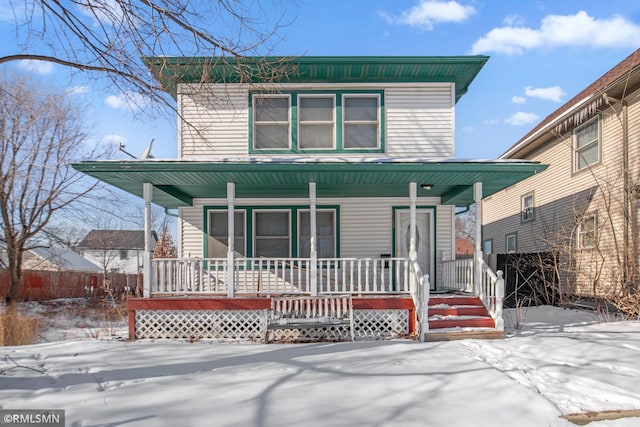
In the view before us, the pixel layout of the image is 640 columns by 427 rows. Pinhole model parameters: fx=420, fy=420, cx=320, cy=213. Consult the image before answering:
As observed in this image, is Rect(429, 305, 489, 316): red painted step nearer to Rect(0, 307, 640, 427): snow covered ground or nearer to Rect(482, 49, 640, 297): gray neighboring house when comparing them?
Rect(0, 307, 640, 427): snow covered ground

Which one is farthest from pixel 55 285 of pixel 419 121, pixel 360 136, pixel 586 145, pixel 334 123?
pixel 586 145

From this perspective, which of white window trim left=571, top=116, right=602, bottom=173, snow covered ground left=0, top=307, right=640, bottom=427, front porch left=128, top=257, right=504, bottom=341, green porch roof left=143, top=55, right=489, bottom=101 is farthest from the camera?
white window trim left=571, top=116, right=602, bottom=173

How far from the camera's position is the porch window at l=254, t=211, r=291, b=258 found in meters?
10.7

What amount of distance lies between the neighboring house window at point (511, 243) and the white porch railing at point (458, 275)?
324 inches

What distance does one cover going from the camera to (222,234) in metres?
10.6

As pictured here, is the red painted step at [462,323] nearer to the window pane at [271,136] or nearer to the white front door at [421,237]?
the white front door at [421,237]

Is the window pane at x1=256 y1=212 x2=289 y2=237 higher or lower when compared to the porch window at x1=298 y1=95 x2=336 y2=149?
lower

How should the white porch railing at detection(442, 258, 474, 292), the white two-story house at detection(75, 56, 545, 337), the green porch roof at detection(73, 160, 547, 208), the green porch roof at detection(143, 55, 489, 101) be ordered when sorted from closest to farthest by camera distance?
the green porch roof at detection(73, 160, 547, 208) → the white porch railing at detection(442, 258, 474, 292) → the green porch roof at detection(143, 55, 489, 101) → the white two-story house at detection(75, 56, 545, 337)

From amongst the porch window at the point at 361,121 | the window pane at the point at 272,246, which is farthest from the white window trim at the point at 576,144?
the window pane at the point at 272,246

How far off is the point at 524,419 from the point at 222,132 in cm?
882

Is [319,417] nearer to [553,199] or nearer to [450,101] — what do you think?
[450,101]

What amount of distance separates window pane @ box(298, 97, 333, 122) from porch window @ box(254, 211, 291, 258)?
249cm

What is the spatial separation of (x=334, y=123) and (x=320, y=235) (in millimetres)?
2838

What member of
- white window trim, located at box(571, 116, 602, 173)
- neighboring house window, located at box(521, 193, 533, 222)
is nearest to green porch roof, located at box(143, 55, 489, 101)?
white window trim, located at box(571, 116, 602, 173)
